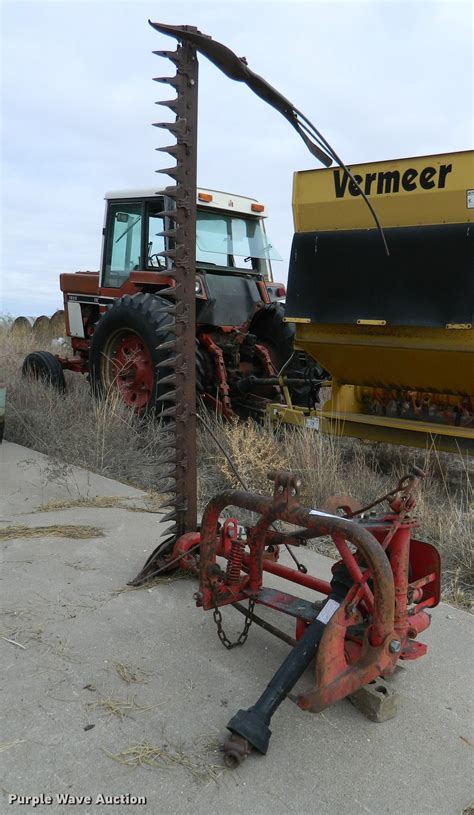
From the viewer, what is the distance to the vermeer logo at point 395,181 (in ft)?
14.6

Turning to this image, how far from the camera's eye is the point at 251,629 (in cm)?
267

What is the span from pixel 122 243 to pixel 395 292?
12.1 feet

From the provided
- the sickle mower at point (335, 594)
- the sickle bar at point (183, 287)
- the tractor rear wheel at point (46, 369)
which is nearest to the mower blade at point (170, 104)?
the sickle bar at point (183, 287)

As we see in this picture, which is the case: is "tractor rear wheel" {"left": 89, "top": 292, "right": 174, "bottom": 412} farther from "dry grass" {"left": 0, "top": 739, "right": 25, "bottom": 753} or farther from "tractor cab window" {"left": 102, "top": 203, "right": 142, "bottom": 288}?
"dry grass" {"left": 0, "top": 739, "right": 25, "bottom": 753}

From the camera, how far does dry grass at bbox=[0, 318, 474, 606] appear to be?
387 centimetres

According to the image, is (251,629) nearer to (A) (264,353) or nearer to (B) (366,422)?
(B) (366,422)

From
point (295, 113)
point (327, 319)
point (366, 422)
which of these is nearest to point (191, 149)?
point (295, 113)

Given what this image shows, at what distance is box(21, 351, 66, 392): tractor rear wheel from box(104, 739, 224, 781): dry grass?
618cm

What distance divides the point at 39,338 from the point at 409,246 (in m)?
11.1

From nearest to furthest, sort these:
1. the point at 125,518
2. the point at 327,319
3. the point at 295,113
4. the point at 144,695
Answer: the point at 144,695 → the point at 295,113 → the point at 125,518 → the point at 327,319

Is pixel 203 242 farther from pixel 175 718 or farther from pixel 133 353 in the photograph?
pixel 175 718

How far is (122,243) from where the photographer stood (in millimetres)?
7332

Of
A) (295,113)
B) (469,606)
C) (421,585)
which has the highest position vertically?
(295,113)

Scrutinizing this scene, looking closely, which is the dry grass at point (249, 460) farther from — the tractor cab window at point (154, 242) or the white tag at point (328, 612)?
the tractor cab window at point (154, 242)
